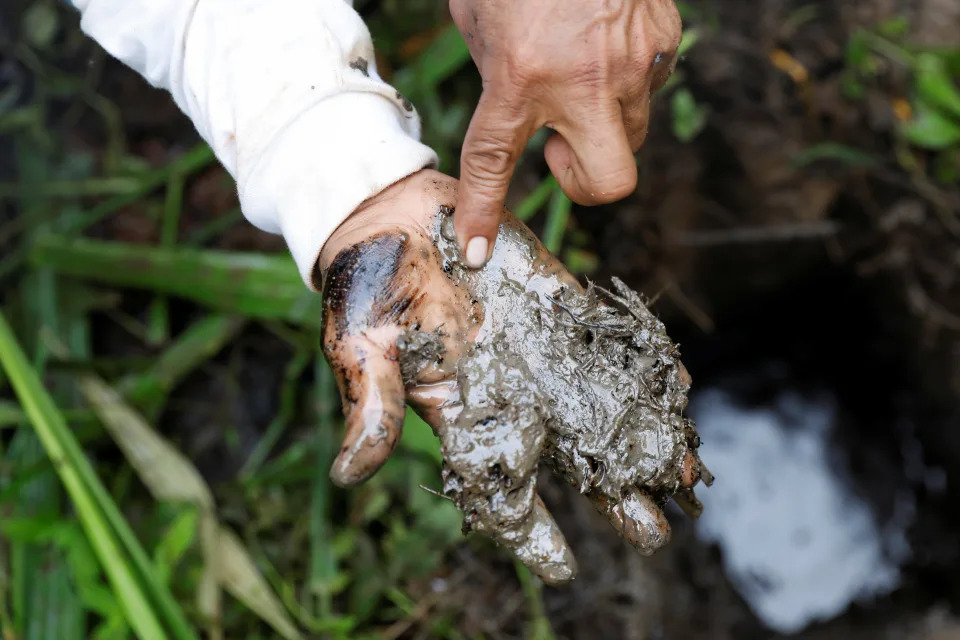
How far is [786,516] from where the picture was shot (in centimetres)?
295

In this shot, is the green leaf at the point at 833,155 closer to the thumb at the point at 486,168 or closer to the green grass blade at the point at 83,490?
the thumb at the point at 486,168

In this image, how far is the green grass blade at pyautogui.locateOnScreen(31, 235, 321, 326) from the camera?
2.26 meters

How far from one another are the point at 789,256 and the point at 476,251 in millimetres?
1925

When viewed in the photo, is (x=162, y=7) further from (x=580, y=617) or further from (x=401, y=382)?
(x=580, y=617)

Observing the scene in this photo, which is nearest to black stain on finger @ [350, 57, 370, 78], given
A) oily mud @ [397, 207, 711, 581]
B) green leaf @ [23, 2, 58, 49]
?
oily mud @ [397, 207, 711, 581]

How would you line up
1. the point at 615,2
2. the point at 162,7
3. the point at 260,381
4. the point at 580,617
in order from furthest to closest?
the point at 260,381 → the point at 580,617 → the point at 162,7 → the point at 615,2

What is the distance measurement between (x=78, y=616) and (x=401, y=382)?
4.42 feet

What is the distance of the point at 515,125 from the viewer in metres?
1.23

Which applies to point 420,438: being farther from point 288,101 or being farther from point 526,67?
point 526,67

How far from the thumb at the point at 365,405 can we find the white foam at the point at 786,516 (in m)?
2.02

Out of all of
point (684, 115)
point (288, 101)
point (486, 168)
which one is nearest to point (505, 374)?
point (486, 168)

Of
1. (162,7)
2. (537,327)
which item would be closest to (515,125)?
(537,327)

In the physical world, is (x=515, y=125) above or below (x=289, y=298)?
above

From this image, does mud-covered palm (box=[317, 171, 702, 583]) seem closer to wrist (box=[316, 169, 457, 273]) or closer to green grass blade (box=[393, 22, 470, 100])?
wrist (box=[316, 169, 457, 273])
